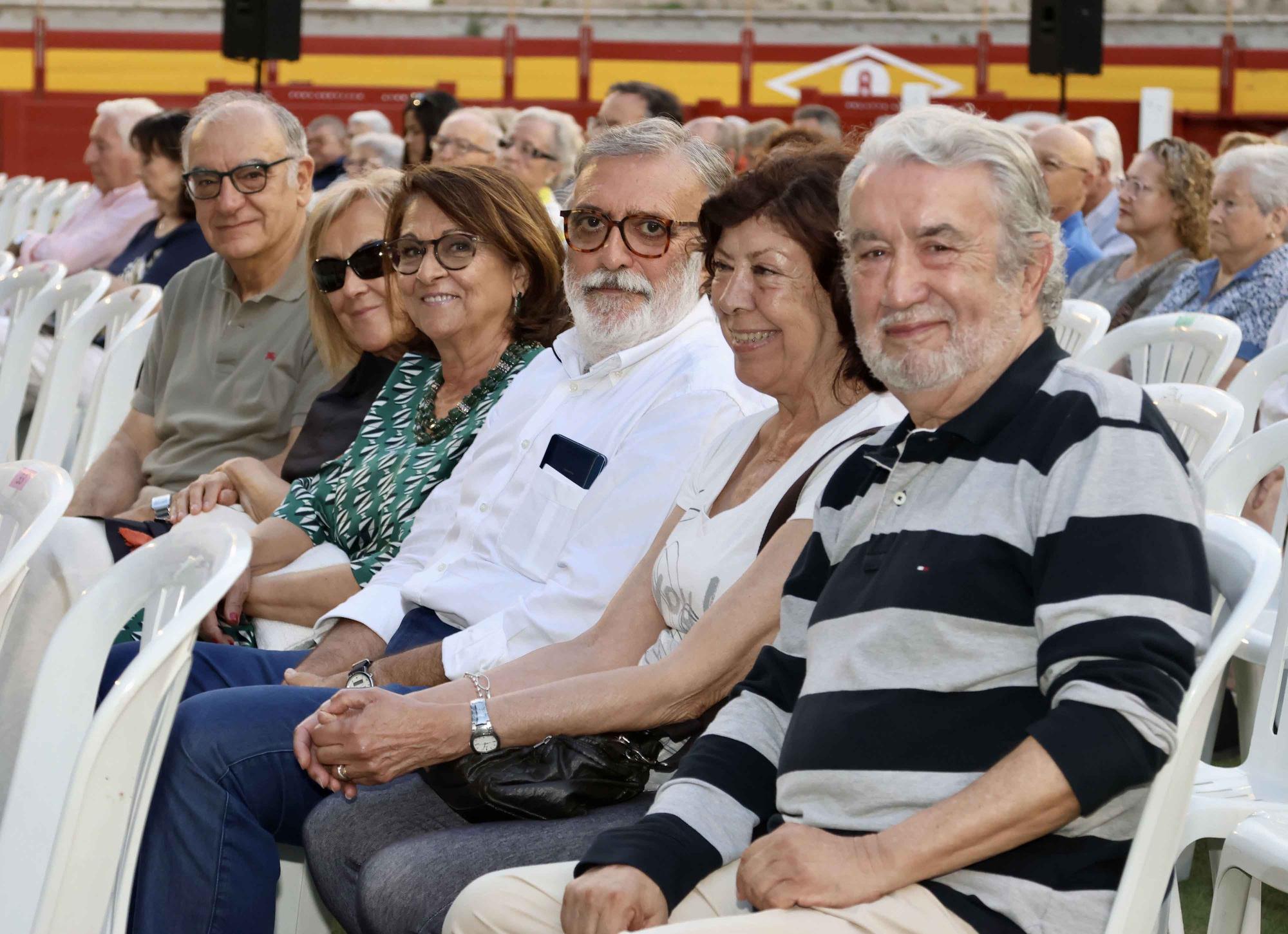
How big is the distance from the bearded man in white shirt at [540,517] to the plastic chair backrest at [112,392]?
1695 millimetres

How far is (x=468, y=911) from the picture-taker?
1.69 metres

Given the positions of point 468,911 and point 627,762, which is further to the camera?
point 627,762

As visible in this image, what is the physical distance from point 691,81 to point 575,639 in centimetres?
1483

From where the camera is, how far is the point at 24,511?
201 cm

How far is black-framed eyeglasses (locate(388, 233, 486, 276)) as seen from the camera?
2857 millimetres

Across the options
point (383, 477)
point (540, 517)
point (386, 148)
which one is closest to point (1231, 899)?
point (540, 517)

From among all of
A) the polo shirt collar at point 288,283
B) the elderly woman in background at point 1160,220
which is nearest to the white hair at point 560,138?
the elderly woman in background at point 1160,220

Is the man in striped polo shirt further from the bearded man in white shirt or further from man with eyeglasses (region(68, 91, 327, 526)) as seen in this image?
man with eyeglasses (region(68, 91, 327, 526))

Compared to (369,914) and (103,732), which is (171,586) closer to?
(103,732)

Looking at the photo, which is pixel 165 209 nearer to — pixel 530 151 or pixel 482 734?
pixel 530 151

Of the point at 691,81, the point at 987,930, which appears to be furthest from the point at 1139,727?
the point at 691,81

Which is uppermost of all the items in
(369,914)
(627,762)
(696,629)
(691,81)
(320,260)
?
(691,81)

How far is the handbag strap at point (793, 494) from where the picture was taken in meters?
2.00

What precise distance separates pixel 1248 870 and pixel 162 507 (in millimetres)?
2387
